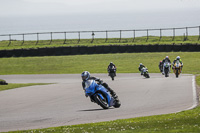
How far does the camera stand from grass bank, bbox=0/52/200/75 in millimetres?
46062

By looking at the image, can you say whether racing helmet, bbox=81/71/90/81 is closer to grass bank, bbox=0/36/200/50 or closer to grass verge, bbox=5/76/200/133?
grass verge, bbox=5/76/200/133

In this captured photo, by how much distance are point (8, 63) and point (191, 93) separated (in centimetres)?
3298

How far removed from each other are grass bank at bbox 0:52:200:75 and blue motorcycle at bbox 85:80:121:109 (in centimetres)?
2689

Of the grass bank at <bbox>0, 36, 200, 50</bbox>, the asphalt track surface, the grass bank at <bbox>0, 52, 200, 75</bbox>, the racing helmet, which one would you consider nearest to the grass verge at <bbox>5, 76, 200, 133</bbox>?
the asphalt track surface

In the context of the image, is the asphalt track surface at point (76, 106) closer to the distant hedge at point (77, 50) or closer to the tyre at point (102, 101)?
the tyre at point (102, 101)

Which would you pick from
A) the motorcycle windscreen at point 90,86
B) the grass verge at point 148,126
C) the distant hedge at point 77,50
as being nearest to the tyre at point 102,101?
the motorcycle windscreen at point 90,86

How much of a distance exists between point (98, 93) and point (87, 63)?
33.7 m

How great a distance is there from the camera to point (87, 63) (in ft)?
163

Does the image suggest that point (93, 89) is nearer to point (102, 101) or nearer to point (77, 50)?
point (102, 101)

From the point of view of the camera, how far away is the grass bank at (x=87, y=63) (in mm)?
46062

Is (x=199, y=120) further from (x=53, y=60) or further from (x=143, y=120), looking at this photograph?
(x=53, y=60)

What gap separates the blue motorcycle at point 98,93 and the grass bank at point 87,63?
2689 cm

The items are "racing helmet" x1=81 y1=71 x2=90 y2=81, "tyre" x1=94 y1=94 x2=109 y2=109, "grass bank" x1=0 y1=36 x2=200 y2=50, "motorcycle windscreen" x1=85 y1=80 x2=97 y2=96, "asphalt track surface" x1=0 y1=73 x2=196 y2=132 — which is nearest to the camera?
"asphalt track surface" x1=0 y1=73 x2=196 y2=132

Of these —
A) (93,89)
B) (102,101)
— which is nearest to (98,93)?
(93,89)
